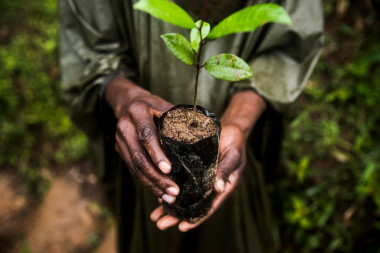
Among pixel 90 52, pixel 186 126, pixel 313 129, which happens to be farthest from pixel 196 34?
pixel 313 129

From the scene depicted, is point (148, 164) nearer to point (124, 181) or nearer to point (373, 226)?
point (124, 181)

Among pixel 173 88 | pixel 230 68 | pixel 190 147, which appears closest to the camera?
pixel 230 68

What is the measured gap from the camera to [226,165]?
1.00 m

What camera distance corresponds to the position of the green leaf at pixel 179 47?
0.68m

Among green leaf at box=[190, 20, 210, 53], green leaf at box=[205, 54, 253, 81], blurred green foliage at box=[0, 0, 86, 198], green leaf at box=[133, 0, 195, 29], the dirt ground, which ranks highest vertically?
green leaf at box=[133, 0, 195, 29]

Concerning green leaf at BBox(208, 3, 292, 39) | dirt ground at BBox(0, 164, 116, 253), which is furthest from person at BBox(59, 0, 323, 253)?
dirt ground at BBox(0, 164, 116, 253)

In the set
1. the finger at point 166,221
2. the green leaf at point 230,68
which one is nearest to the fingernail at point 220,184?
the finger at point 166,221

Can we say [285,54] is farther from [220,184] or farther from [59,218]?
[59,218]

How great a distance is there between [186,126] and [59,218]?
203 cm

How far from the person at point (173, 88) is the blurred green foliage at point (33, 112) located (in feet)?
4.43

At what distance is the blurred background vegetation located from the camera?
2.04m

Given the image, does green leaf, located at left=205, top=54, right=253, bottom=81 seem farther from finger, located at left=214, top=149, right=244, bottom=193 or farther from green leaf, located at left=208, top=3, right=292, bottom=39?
finger, located at left=214, top=149, right=244, bottom=193

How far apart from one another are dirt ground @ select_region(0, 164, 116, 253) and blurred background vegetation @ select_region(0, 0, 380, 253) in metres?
0.14

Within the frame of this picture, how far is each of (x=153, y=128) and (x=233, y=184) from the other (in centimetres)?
36
